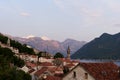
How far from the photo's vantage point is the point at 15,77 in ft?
235

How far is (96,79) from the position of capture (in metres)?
46.5

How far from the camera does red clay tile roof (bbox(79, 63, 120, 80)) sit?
46.7 meters

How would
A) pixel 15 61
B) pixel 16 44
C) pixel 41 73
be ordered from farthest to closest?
pixel 16 44, pixel 15 61, pixel 41 73

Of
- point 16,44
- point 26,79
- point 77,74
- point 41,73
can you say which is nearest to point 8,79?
point 26,79

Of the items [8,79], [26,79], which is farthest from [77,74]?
[26,79]

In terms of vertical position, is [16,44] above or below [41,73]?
above

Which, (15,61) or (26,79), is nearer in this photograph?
(26,79)

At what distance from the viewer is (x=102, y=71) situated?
47.7m

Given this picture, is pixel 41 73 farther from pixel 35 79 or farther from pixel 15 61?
pixel 15 61

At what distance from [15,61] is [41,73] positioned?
29114mm

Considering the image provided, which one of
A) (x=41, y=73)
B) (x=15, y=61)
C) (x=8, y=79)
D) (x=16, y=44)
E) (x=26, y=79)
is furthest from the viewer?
(x=16, y=44)

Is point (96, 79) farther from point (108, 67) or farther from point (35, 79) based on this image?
point (35, 79)

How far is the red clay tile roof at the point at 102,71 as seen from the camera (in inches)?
1837

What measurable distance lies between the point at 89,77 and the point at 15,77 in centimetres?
2769
